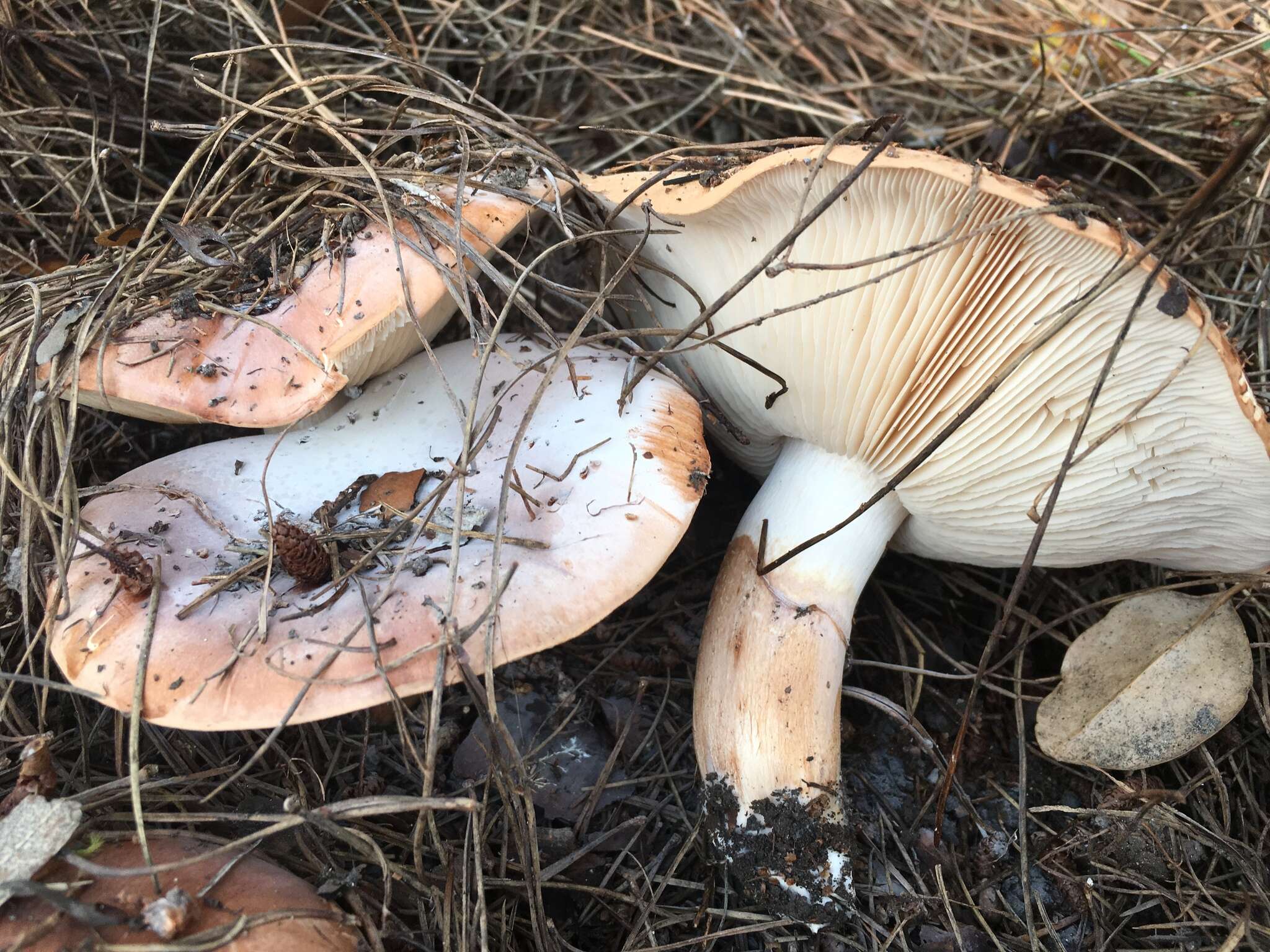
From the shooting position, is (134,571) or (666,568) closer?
(134,571)

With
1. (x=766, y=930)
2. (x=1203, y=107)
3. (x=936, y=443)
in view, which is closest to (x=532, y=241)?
(x=936, y=443)

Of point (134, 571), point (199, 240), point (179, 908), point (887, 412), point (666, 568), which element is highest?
point (199, 240)

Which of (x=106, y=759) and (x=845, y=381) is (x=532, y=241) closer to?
(x=845, y=381)

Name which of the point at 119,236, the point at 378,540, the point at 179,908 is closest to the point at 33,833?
the point at 179,908

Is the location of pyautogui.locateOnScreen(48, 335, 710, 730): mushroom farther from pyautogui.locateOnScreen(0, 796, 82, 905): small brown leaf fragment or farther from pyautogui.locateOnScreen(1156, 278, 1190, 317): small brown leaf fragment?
pyautogui.locateOnScreen(1156, 278, 1190, 317): small brown leaf fragment

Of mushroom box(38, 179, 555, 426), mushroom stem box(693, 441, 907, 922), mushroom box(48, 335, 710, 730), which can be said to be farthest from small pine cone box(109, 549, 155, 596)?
mushroom stem box(693, 441, 907, 922)

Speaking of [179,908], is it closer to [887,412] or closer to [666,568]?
[666,568]

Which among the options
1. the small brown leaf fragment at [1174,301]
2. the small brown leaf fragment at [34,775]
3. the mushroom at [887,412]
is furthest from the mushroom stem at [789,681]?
the small brown leaf fragment at [34,775]
